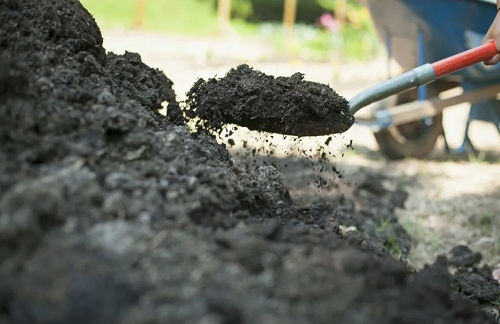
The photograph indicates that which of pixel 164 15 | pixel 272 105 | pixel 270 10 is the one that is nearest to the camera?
pixel 272 105

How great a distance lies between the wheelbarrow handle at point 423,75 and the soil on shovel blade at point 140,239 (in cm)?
76

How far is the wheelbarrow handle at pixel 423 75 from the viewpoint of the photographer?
208 centimetres

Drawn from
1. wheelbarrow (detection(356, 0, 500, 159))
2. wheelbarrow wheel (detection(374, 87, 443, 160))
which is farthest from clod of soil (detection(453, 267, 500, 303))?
wheelbarrow wheel (detection(374, 87, 443, 160))

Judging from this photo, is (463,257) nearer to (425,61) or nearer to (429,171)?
(429,171)

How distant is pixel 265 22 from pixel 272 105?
1025cm

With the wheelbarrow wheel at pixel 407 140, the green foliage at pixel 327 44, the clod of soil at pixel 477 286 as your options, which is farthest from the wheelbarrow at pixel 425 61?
the green foliage at pixel 327 44

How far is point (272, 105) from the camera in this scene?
1869mm

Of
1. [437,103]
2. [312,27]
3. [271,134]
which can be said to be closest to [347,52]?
[312,27]

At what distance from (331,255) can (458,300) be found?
28 cm

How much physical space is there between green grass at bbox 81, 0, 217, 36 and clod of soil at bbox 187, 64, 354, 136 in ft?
23.9

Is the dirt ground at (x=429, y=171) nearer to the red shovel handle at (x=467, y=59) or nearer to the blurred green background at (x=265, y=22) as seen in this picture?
the red shovel handle at (x=467, y=59)

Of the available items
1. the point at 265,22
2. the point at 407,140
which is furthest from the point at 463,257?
the point at 265,22

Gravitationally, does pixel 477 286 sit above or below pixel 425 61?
below

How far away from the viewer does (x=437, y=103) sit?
144 inches
